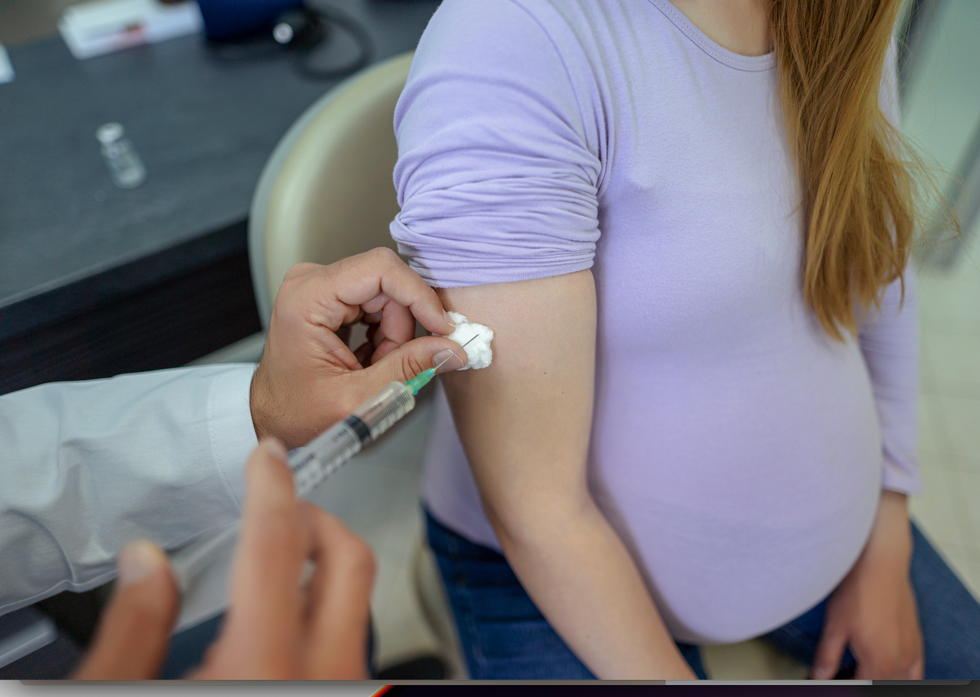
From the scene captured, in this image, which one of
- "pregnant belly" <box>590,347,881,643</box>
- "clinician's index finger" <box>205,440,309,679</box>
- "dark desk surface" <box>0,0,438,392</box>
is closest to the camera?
"clinician's index finger" <box>205,440,309,679</box>

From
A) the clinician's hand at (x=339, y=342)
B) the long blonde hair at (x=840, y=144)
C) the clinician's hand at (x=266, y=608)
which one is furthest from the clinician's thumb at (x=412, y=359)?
the long blonde hair at (x=840, y=144)

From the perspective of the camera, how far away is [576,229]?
Result: 1.46ft

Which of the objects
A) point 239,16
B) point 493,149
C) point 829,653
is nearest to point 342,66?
point 239,16

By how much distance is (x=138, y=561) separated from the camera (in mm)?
287

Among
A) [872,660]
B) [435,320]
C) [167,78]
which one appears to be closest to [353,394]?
[435,320]

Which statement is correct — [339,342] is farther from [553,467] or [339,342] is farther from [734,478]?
[734,478]

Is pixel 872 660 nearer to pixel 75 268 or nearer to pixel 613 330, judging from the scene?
pixel 613 330

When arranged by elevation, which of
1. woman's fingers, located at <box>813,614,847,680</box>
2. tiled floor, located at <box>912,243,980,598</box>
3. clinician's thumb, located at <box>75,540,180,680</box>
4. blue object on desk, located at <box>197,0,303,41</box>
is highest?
blue object on desk, located at <box>197,0,303,41</box>

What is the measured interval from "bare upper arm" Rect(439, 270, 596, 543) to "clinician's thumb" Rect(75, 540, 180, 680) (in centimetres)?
26

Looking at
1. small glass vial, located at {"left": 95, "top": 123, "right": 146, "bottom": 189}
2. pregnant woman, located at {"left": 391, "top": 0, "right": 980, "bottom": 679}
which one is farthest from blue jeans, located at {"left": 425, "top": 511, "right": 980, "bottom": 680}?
small glass vial, located at {"left": 95, "top": 123, "right": 146, "bottom": 189}

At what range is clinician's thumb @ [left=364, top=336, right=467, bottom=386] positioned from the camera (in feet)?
1.39

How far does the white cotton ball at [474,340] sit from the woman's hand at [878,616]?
2.01 feet

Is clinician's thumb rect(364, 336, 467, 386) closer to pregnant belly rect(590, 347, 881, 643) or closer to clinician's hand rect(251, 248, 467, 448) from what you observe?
clinician's hand rect(251, 248, 467, 448)

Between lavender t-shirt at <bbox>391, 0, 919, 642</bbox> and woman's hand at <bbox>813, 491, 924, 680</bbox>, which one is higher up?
lavender t-shirt at <bbox>391, 0, 919, 642</bbox>
